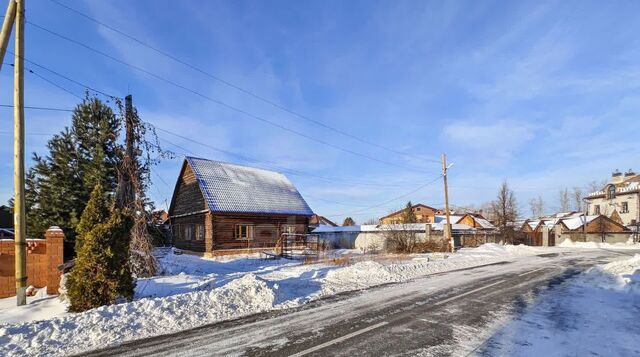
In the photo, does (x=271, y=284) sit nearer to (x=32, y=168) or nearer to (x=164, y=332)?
(x=164, y=332)

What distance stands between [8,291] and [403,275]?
13.7m

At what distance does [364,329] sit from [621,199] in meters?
87.8

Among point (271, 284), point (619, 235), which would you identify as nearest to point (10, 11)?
point (271, 284)

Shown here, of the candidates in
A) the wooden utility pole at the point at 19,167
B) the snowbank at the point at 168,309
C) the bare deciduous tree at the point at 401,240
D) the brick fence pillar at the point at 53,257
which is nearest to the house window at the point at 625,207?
the bare deciduous tree at the point at 401,240

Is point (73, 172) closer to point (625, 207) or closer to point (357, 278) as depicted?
point (357, 278)

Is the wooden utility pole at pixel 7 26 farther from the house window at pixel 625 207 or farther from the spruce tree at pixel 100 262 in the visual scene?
the house window at pixel 625 207

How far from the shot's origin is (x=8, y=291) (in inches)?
470

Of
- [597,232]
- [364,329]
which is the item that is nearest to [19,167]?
[364,329]

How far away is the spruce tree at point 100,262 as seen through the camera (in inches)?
360

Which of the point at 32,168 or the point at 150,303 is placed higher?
the point at 32,168

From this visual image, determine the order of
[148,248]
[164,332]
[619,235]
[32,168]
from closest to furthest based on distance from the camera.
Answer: [164,332]
[148,248]
[32,168]
[619,235]

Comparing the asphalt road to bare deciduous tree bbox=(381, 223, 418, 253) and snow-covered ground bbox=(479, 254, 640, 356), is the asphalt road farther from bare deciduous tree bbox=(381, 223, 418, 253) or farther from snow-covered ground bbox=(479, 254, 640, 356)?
bare deciduous tree bbox=(381, 223, 418, 253)

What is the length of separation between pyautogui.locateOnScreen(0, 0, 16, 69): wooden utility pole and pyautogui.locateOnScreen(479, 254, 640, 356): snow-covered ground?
12.2m

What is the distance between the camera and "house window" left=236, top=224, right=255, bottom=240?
31141 mm
